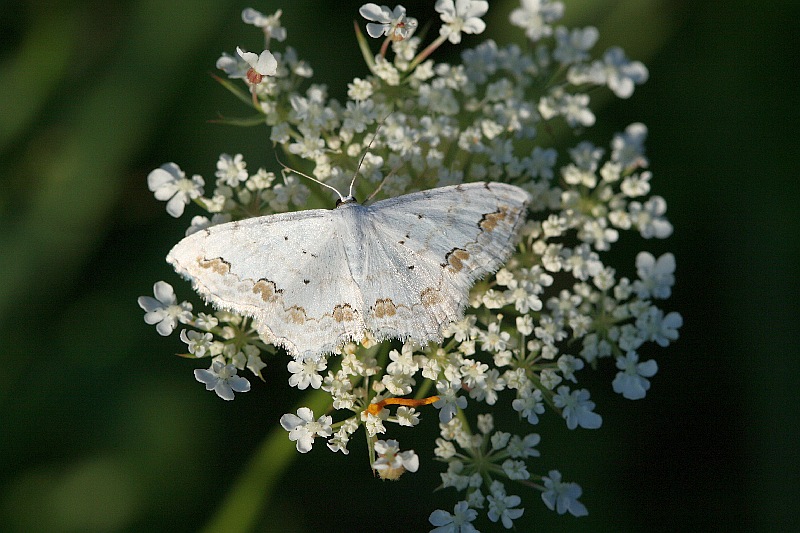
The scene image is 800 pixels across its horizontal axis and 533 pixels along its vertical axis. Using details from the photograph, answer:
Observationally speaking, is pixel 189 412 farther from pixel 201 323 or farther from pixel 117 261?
pixel 117 261

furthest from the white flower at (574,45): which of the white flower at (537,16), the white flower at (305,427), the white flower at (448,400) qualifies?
the white flower at (305,427)

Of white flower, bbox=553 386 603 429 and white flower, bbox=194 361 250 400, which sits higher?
white flower, bbox=553 386 603 429

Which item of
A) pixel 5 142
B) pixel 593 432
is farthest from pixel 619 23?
pixel 5 142

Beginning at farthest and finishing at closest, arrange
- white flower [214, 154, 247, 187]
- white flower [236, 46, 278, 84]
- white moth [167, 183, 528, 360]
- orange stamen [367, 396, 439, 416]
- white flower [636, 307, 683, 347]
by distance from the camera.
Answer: white flower [636, 307, 683, 347]
white flower [214, 154, 247, 187]
white flower [236, 46, 278, 84]
orange stamen [367, 396, 439, 416]
white moth [167, 183, 528, 360]

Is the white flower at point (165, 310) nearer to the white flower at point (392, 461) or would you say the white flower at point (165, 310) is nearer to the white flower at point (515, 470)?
the white flower at point (392, 461)

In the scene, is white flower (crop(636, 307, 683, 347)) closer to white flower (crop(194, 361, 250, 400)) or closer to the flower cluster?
the flower cluster

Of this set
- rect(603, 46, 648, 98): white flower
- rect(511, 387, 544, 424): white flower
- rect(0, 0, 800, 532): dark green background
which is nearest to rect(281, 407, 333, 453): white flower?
rect(0, 0, 800, 532): dark green background

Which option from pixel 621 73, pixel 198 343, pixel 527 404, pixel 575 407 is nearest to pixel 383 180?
pixel 198 343
